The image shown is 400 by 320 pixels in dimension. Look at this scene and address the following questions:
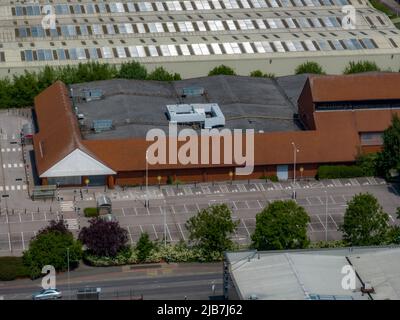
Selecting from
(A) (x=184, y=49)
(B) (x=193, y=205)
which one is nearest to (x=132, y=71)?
(A) (x=184, y=49)

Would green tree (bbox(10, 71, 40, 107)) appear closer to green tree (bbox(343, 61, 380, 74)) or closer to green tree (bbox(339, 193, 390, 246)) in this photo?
green tree (bbox(343, 61, 380, 74))

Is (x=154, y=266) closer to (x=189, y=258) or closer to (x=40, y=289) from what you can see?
(x=189, y=258)

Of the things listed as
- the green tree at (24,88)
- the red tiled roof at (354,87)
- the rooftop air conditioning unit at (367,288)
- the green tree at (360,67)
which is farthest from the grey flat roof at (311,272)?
the green tree at (360,67)

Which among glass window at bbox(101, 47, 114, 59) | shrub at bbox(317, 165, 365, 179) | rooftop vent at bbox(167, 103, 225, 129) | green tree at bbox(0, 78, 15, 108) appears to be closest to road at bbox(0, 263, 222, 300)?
shrub at bbox(317, 165, 365, 179)

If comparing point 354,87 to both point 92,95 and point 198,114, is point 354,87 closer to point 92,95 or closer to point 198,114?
point 198,114

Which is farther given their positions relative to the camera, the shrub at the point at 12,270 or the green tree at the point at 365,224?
the green tree at the point at 365,224

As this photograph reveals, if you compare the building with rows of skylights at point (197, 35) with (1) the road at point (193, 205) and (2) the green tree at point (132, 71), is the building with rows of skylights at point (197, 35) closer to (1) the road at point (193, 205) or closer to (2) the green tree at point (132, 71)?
(2) the green tree at point (132, 71)
